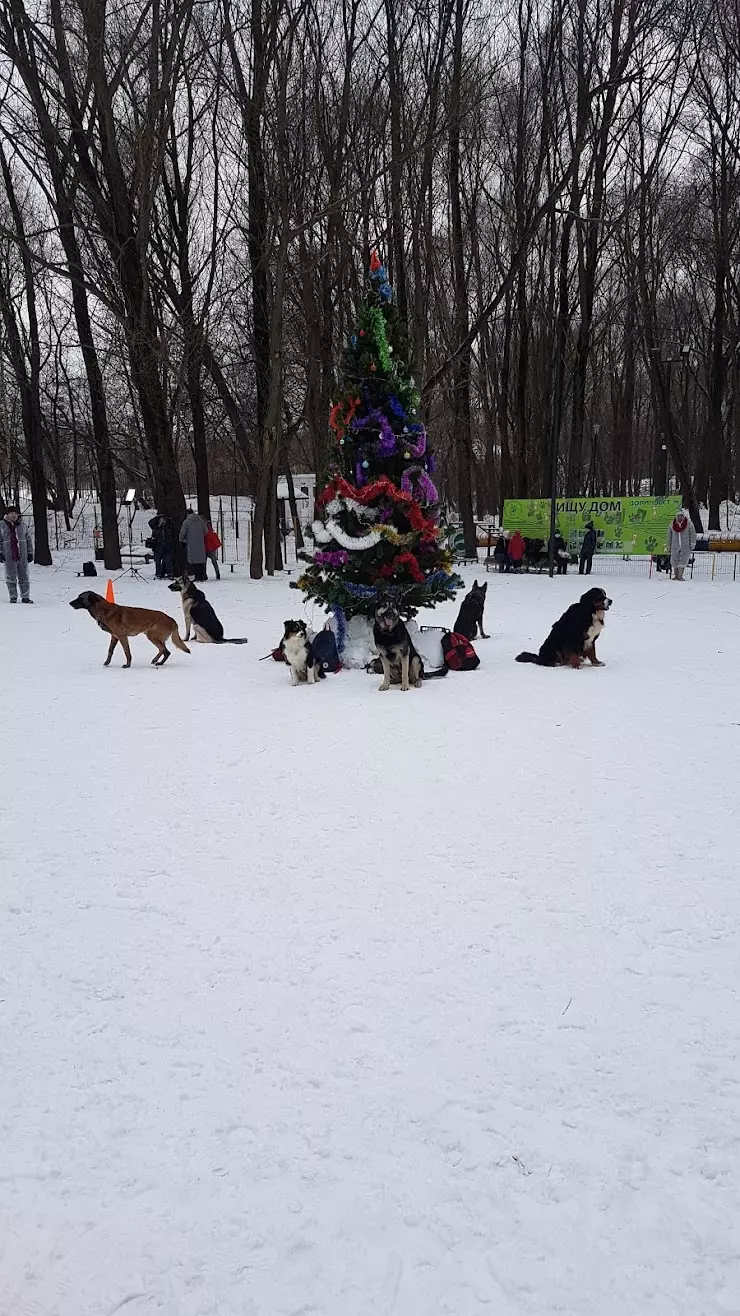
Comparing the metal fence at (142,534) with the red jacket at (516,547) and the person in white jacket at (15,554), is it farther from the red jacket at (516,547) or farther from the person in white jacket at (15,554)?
the person in white jacket at (15,554)

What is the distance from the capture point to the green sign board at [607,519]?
75.6 ft

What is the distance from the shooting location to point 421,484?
11047mm

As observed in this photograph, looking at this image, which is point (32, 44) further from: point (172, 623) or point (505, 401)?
point (505, 401)

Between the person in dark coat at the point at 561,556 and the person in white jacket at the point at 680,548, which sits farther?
the person in dark coat at the point at 561,556

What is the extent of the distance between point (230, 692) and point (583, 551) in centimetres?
1671

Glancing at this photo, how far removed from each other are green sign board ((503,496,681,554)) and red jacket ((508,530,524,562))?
4.01 ft

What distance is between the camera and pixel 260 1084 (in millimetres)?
2801

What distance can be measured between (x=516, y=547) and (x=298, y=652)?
16156 mm

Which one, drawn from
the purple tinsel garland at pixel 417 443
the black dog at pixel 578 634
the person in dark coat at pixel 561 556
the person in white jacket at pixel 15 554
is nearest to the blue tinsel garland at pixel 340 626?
the purple tinsel garland at pixel 417 443

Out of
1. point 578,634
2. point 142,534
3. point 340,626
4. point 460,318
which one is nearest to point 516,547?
point 460,318

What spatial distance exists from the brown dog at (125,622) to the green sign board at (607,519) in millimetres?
16635

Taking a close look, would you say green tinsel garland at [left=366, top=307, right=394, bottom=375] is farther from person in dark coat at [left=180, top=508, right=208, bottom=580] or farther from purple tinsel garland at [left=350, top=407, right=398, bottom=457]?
person in dark coat at [left=180, top=508, right=208, bottom=580]

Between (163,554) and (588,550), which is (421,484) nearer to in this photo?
(588,550)

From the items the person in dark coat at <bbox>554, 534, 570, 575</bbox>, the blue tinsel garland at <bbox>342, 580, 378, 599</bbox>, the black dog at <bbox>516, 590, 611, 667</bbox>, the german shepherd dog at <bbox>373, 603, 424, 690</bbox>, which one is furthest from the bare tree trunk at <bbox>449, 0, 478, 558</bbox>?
the german shepherd dog at <bbox>373, 603, 424, 690</bbox>
